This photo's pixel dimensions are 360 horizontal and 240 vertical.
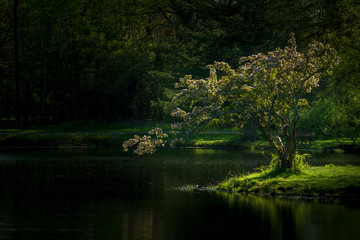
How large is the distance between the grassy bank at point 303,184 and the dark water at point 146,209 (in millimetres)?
1114

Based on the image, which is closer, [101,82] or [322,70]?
[322,70]

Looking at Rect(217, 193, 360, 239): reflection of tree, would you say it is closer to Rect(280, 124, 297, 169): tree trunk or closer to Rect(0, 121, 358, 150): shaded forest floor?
Rect(280, 124, 297, 169): tree trunk

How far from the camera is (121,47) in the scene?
7469 cm

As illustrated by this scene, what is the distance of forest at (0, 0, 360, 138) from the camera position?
53.6 meters

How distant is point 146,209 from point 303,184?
23.6ft

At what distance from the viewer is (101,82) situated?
70312 mm

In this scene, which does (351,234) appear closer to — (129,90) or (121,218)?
(121,218)

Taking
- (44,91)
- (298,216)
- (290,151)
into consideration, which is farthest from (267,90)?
(44,91)

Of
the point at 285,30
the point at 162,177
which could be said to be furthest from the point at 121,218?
the point at 285,30

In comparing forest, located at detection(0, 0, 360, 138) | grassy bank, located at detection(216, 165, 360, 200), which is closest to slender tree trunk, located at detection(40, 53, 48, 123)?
forest, located at detection(0, 0, 360, 138)

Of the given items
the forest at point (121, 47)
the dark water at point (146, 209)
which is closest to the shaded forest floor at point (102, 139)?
the forest at point (121, 47)

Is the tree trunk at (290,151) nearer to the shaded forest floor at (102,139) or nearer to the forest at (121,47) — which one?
the forest at (121,47)

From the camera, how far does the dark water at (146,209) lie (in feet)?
60.0

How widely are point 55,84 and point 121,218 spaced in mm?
→ 53225
